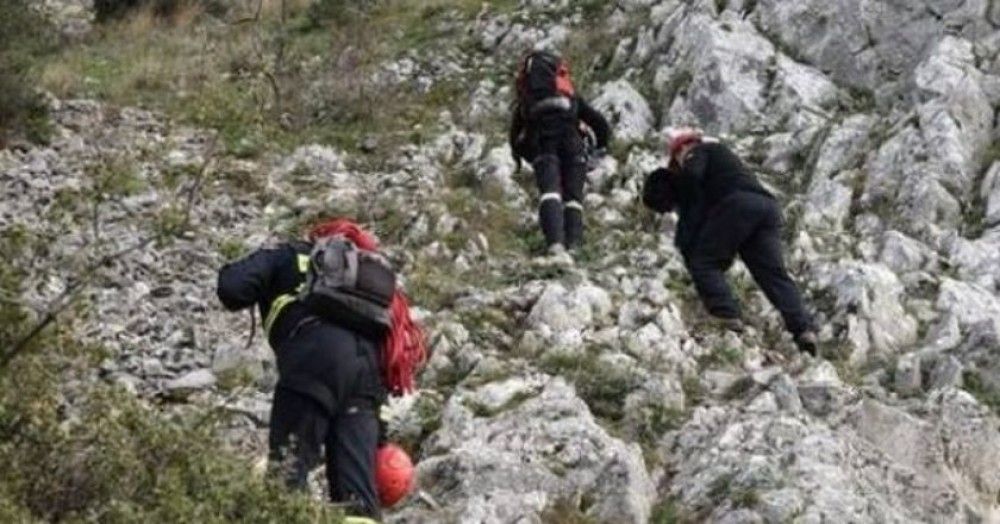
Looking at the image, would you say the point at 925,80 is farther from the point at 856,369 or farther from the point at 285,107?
the point at 285,107

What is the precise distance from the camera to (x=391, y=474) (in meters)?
6.27

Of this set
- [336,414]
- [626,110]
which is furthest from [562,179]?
[336,414]

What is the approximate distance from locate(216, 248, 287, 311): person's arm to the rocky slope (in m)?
0.66

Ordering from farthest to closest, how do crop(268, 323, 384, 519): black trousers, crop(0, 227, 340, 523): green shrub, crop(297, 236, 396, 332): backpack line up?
1. crop(297, 236, 396, 332): backpack
2. crop(268, 323, 384, 519): black trousers
3. crop(0, 227, 340, 523): green shrub

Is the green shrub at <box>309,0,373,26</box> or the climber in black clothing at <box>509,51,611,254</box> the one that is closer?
the climber in black clothing at <box>509,51,611,254</box>

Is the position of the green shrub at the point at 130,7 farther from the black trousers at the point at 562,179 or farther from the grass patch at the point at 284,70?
the black trousers at the point at 562,179

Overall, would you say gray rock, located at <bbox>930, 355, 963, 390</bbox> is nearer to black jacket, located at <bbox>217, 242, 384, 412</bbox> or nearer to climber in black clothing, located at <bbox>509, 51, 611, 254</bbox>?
climber in black clothing, located at <bbox>509, 51, 611, 254</bbox>

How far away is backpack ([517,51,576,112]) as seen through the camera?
433 inches

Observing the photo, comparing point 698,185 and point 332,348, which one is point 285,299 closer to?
point 332,348

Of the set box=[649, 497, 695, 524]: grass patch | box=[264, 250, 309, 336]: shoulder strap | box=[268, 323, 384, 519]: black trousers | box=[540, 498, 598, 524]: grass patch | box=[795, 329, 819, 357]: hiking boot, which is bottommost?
box=[795, 329, 819, 357]: hiking boot

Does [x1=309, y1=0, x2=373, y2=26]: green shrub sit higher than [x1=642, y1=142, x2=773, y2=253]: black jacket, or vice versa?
[x1=642, y1=142, x2=773, y2=253]: black jacket

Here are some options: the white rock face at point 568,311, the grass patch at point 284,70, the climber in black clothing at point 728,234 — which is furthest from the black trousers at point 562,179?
the grass patch at point 284,70

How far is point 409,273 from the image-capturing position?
10.2 meters

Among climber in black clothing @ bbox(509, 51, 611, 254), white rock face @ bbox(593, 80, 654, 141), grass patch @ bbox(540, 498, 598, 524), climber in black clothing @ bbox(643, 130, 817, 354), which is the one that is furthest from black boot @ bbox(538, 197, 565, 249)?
grass patch @ bbox(540, 498, 598, 524)
